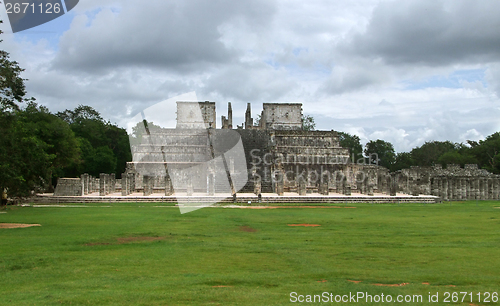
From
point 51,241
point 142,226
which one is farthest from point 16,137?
point 51,241

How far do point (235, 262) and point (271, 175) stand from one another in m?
25.8

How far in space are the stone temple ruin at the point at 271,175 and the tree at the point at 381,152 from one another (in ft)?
87.3

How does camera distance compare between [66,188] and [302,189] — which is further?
→ [302,189]

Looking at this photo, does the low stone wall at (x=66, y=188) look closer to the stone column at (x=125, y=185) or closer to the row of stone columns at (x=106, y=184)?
the row of stone columns at (x=106, y=184)

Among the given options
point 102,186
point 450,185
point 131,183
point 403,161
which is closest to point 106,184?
point 131,183

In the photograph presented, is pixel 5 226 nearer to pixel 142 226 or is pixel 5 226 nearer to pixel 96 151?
pixel 142 226

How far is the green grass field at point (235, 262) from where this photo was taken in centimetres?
657

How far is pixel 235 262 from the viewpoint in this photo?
8.80 meters

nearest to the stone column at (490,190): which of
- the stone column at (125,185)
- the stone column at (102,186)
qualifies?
the stone column at (125,185)

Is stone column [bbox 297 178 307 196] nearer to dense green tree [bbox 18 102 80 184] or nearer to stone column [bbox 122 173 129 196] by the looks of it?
stone column [bbox 122 173 129 196]

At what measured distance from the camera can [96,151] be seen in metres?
49.2

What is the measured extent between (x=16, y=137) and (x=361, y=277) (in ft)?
49.1

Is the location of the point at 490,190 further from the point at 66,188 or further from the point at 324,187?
the point at 66,188

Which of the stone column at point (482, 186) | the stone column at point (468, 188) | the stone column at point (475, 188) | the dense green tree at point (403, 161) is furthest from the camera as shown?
A: the dense green tree at point (403, 161)
